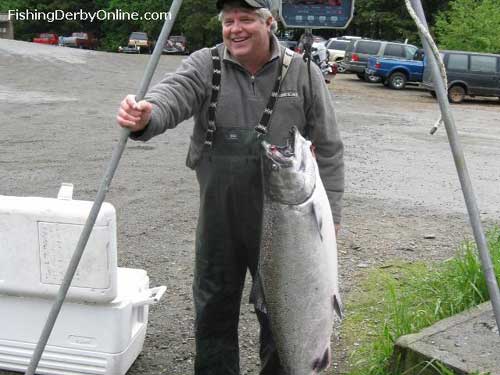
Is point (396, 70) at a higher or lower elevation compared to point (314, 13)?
lower

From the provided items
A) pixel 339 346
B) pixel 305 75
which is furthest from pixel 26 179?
pixel 305 75

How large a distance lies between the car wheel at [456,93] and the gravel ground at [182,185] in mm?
4273

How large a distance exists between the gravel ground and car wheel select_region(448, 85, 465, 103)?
427 cm

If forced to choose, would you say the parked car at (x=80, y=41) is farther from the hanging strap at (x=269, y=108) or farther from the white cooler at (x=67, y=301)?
the hanging strap at (x=269, y=108)

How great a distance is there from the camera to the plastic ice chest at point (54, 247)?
324cm

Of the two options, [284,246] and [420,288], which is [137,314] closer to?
[284,246]

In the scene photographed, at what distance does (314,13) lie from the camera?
123 inches

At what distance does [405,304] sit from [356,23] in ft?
142

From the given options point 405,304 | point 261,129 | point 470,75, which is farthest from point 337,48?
point 261,129

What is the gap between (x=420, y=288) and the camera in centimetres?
450

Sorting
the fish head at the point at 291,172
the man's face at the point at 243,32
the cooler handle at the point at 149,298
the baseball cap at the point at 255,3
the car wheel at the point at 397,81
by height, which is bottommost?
the car wheel at the point at 397,81

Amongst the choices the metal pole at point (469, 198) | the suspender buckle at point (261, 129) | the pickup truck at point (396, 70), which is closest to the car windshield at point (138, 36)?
the pickup truck at point (396, 70)

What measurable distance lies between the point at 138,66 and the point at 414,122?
1666 cm

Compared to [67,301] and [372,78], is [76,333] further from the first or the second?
[372,78]
